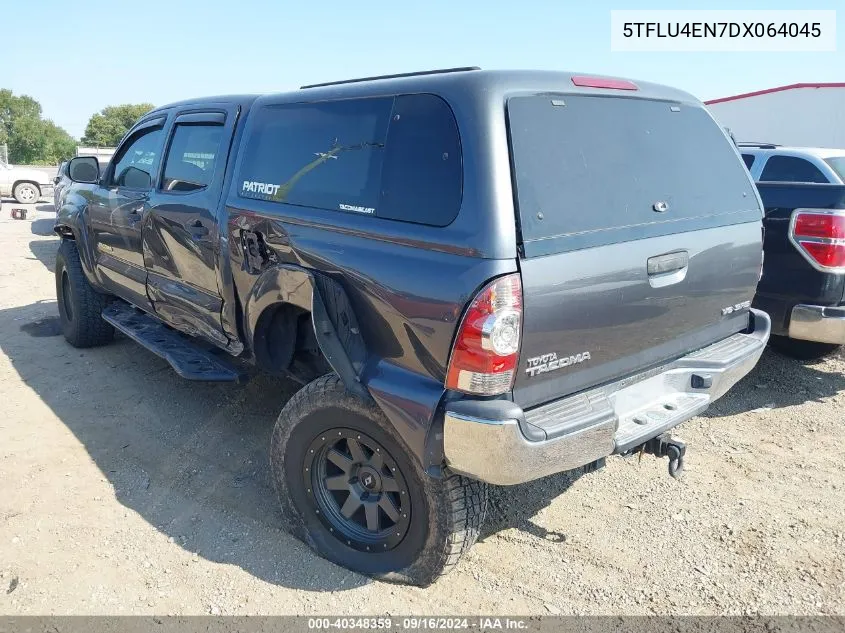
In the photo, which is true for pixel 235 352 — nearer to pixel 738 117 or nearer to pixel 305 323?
pixel 305 323

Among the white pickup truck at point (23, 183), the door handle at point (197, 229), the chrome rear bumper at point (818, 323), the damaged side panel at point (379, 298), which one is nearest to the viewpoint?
the damaged side panel at point (379, 298)

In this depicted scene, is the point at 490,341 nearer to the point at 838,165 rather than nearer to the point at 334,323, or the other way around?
the point at 334,323

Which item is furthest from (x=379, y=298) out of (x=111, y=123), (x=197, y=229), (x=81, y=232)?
(x=111, y=123)

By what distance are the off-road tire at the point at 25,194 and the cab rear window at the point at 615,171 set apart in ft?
72.5

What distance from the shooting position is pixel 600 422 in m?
2.46

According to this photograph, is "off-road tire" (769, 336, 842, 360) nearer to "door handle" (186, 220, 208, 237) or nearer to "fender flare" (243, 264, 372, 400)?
"fender flare" (243, 264, 372, 400)

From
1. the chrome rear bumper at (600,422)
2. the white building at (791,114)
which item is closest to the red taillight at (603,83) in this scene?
the chrome rear bumper at (600,422)

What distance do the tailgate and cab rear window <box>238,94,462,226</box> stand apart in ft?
0.93

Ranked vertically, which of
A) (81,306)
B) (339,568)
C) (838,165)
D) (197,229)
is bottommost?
(339,568)

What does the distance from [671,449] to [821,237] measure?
2211mm

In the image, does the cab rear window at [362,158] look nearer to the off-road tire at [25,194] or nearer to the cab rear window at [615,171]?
the cab rear window at [615,171]

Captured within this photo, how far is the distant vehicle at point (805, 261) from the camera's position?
4.14 m

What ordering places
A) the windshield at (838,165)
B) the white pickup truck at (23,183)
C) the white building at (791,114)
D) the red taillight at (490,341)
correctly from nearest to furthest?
the red taillight at (490,341), the windshield at (838,165), the white pickup truck at (23,183), the white building at (791,114)

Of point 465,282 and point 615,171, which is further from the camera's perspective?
point 615,171
